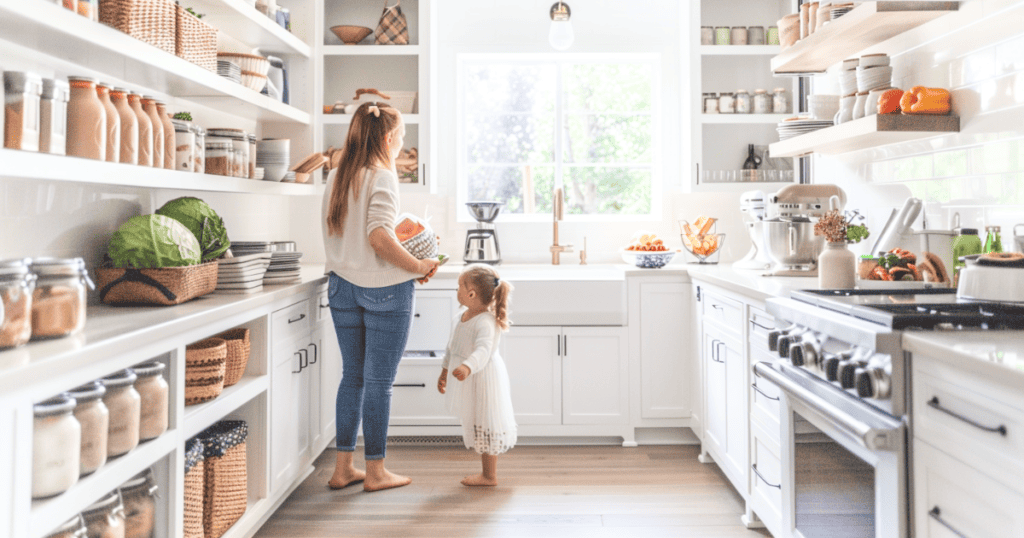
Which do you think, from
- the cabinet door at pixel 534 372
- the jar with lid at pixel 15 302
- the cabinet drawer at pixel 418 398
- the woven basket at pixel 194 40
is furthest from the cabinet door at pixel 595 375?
the jar with lid at pixel 15 302

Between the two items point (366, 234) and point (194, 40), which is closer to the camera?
point (194, 40)

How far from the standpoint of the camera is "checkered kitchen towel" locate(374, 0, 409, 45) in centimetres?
382

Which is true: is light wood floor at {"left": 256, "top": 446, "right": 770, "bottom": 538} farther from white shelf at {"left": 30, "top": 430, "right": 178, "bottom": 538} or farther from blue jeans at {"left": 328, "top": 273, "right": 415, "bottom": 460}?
white shelf at {"left": 30, "top": 430, "right": 178, "bottom": 538}

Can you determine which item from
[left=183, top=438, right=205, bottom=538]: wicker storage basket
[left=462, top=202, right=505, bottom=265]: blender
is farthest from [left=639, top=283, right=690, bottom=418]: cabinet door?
[left=183, top=438, right=205, bottom=538]: wicker storage basket

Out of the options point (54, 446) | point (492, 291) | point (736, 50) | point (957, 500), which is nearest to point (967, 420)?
point (957, 500)

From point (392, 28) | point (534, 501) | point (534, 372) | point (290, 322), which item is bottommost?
point (534, 501)

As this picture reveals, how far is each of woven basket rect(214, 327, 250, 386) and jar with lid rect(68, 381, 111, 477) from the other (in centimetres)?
66

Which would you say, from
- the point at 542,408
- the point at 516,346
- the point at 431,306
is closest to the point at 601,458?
the point at 542,408

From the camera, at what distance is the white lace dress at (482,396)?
2.81 m

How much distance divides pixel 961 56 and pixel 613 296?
5.53 feet

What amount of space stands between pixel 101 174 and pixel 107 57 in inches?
16.1

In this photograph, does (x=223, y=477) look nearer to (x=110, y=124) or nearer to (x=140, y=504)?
(x=140, y=504)

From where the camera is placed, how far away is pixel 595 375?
3.46 m

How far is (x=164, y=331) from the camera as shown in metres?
1.73
